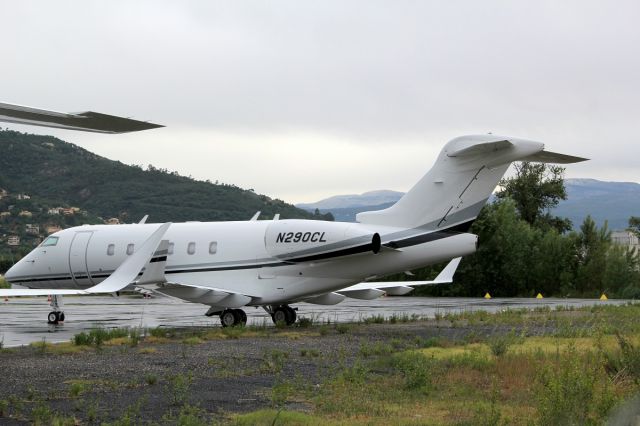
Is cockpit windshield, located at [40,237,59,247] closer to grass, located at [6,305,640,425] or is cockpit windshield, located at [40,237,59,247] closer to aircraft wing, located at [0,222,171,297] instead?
aircraft wing, located at [0,222,171,297]

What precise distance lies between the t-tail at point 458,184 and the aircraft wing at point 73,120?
13.1m

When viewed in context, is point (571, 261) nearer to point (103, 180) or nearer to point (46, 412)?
point (46, 412)

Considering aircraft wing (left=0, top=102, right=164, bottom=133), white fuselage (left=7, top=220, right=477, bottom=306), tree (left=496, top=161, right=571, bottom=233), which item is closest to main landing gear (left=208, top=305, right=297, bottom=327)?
white fuselage (left=7, top=220, right=477, bottom=306)

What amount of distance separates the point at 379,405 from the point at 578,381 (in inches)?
110

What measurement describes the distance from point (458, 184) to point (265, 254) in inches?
214

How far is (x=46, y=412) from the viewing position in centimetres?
897

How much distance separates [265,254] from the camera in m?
23.1

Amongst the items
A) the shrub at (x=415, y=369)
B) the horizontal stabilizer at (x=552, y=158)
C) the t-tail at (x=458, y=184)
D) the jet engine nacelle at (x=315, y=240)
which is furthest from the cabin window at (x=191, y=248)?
the shrub at (x=415, y=369)

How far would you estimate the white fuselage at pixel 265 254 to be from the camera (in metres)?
21.4

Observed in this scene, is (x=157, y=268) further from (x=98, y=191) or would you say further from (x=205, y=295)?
(x=98, y=191)

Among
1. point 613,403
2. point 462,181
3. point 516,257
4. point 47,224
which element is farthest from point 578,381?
point 47,224

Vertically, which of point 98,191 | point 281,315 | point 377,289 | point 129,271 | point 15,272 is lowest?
point 281,315

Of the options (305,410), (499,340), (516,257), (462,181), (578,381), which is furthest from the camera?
(516,257)

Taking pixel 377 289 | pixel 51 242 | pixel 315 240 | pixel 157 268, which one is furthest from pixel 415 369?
pixel 51 242
